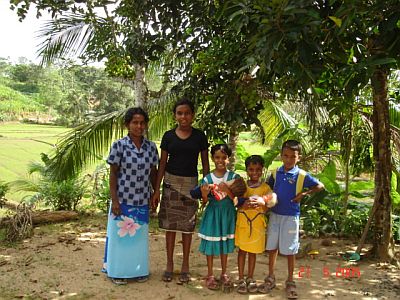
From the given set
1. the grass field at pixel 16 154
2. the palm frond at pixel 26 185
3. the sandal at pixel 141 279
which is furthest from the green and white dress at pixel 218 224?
the grass field at pixel 16 154

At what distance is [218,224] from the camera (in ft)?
11.0

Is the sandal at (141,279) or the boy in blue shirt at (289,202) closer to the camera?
the boy in blue shirt at (289,202)

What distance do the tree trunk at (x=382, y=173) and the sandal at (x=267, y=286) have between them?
1496 mm

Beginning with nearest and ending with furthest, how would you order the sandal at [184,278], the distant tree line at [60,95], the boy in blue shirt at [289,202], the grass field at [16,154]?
the boy in blue shirt at [289,202] → the sandal at [184,278] → the grass field at [16,154] → the distant tree line at [60,95]

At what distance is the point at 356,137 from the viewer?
19.1 ft

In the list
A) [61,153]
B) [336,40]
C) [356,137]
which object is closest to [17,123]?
[61,153]

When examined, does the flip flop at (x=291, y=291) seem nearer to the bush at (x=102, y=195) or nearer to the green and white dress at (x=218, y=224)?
→ the green and white dress at (x=218, y=224)

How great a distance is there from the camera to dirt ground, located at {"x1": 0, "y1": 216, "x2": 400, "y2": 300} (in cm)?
345

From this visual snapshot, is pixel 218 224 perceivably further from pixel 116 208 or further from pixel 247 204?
pixel 116 208

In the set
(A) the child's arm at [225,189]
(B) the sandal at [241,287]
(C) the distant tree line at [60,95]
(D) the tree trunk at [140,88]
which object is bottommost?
(B) the sandal at [241,287]

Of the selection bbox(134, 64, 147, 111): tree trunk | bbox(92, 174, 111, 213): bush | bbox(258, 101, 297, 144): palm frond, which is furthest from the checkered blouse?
bbox(258, 101, 297, 144): palm frond

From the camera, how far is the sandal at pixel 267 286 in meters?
3.41

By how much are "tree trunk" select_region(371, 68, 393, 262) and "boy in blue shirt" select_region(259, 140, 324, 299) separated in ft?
4.31

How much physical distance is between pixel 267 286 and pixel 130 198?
1.34 metres
